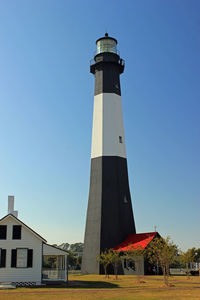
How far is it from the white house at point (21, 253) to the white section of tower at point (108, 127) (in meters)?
16.1

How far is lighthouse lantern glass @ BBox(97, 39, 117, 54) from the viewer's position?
43719 millimetres

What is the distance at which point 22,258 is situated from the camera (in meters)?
24.6

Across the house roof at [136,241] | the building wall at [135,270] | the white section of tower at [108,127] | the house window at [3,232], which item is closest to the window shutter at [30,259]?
the house window at [3,232]

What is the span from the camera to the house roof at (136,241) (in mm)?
33438

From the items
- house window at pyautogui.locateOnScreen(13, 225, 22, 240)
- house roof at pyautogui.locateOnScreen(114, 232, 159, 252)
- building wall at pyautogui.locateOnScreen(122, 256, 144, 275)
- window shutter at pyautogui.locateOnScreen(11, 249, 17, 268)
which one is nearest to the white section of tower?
house roof at pyautogui.locateOnScreen(114, 232, 159, 252)

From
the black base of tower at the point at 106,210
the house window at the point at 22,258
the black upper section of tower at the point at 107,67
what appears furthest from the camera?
the black upper section of tower at the point at 107,67

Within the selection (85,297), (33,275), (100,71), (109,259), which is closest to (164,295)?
(85,297)

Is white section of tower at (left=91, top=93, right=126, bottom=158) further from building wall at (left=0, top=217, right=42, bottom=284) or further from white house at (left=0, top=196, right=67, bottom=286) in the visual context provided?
building wall at (left=0, top=217, right=42, bottom=284)

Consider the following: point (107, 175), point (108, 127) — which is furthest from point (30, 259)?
point (108, 127)

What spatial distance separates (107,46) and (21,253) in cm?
2892

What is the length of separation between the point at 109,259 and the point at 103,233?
509 centimetres

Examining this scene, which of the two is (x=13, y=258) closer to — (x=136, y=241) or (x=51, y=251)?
(x=51, y=251)

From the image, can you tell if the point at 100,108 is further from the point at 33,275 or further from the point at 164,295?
the point at 164,295

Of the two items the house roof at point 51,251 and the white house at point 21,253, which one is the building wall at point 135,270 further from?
the house roof at point 51,251
